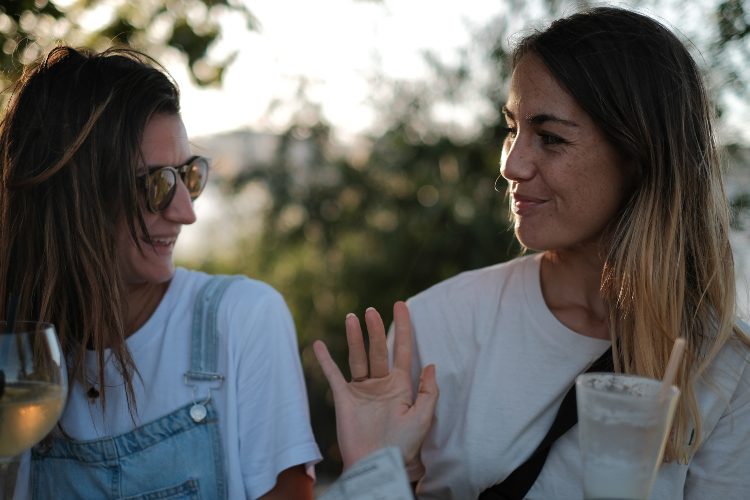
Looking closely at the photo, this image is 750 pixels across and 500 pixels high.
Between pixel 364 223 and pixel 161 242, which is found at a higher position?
pixel 161 242

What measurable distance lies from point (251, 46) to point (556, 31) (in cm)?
148

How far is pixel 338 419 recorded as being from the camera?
1911 millimetres

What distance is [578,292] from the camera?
7.62ft

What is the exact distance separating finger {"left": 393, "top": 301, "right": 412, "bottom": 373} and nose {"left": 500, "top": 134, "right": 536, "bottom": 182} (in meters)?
0.46

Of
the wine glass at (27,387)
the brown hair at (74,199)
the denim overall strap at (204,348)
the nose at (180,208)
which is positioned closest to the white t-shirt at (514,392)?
the denim overall strap at (204,348)

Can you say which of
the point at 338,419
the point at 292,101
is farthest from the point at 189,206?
the point at 292,101

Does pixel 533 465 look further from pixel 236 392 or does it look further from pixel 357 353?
pixel 236 392

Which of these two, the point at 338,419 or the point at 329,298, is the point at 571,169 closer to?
the point at 338,419

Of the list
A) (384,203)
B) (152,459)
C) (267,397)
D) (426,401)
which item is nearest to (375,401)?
(426,401)

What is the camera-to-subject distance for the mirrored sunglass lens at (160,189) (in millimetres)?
2145

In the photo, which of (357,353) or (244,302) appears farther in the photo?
(244,302)

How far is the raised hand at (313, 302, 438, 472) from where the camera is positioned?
6.23 ft

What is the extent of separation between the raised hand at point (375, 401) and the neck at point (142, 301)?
603 millimetres

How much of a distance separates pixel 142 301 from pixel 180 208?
1.10 feet
